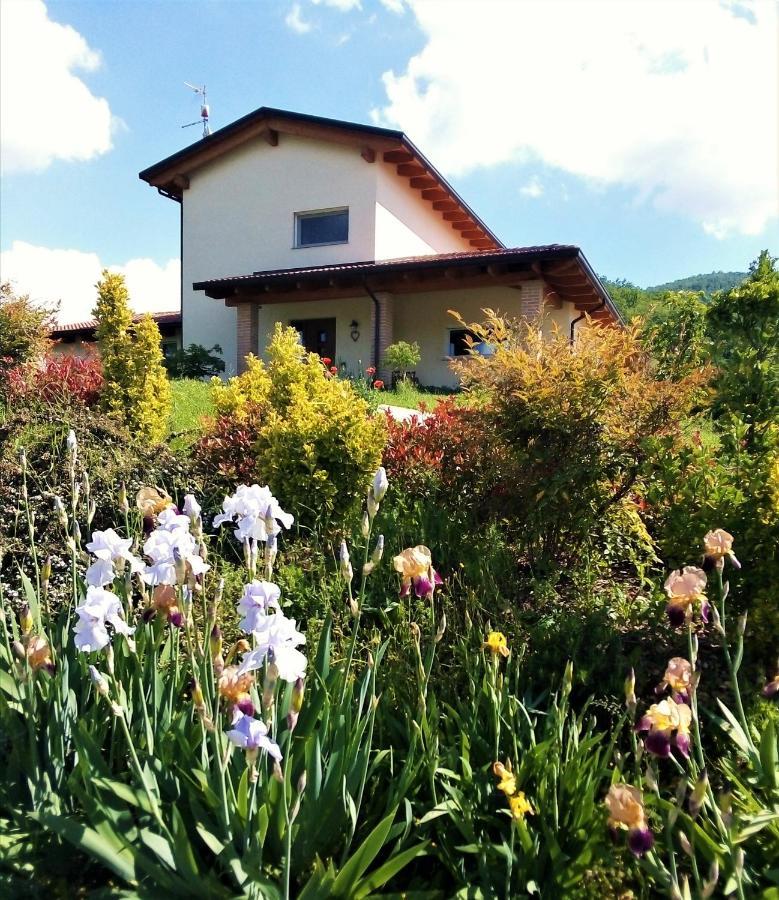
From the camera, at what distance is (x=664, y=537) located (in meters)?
3.10

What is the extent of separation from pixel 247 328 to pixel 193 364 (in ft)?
5.53

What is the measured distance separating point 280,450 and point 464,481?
1.27m

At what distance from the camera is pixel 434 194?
18.2m

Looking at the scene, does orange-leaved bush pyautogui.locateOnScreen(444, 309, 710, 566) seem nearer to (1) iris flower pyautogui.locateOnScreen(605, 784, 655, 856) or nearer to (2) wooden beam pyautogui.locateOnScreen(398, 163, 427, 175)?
(1) iris flower pyautogui.locateOnScreen(605, 784, 655, 856)

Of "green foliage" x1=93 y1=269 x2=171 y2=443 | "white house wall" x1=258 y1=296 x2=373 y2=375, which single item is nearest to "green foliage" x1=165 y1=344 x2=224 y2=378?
"white house wall" x1=258 y1=296 x2=373 y2=375

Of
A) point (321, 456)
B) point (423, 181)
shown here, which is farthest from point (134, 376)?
point (423, 181)

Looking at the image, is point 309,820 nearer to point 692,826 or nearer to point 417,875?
point 417,875

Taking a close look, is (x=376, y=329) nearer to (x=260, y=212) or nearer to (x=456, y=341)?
(x=456, y=341)

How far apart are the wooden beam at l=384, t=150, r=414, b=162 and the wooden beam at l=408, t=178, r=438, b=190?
37.9 inches

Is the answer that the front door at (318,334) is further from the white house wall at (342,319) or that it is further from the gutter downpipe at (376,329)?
the gutter downpipe at (376,329)

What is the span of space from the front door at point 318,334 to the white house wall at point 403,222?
8.45 feet

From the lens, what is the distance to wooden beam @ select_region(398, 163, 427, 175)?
54.3ft

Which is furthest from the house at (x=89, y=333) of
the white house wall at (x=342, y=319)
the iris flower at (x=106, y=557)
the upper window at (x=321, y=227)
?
the iris flower at (x=106, y=557)

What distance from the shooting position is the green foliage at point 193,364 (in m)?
16.0
